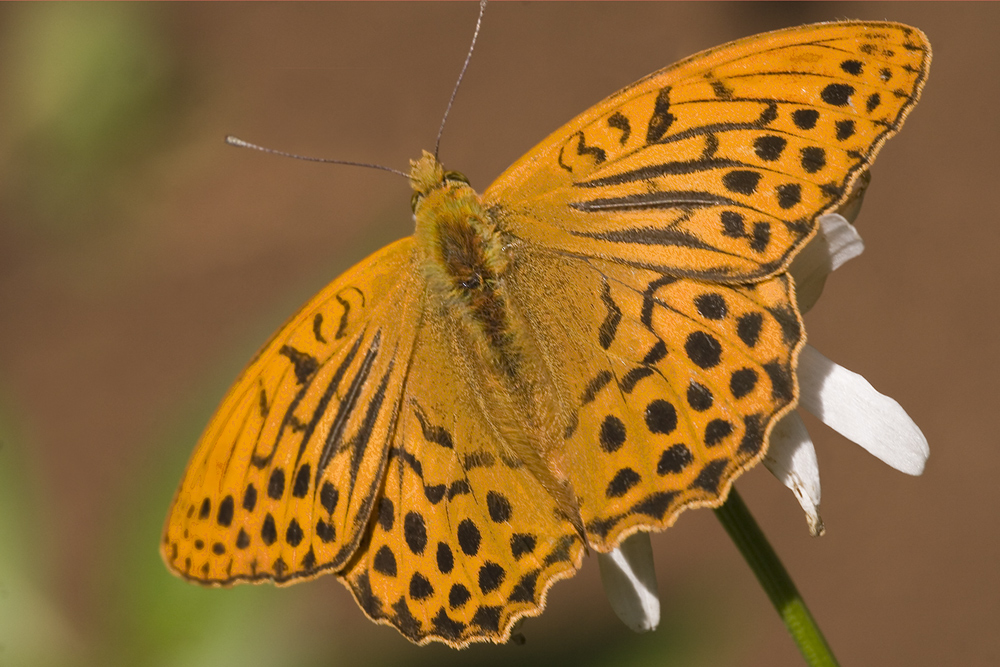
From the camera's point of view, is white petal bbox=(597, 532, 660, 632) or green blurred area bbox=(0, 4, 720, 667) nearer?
white petal bbox=(597, 532, 660, 632)

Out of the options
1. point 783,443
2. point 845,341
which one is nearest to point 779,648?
point 845,341

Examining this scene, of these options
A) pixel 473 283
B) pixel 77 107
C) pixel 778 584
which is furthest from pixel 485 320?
pixel 77 107

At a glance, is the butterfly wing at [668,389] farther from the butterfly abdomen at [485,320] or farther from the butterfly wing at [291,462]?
the butterfly wing at [291,462]

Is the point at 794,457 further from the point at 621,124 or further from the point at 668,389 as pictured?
the point at 621,124

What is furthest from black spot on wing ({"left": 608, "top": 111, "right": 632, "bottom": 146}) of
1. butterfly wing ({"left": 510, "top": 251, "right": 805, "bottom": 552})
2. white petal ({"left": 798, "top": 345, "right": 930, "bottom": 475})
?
white petal ({"left": 798, "top": 345, "right": 930, "bottom": 475})

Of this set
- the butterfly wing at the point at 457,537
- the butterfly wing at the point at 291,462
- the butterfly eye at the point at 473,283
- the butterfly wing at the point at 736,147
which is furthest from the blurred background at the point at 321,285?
the butterfly wing at the point at 736,147

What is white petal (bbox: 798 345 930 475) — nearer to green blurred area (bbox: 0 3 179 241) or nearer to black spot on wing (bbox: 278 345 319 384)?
black spot on wing (bbox: 278 345 319 384)

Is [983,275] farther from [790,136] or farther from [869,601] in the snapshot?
[790,136]
